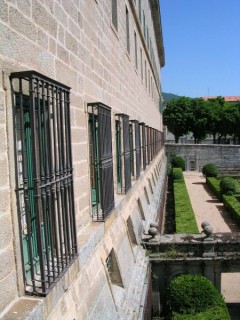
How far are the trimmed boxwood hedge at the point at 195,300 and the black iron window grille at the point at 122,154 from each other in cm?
276

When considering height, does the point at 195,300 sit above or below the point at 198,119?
below

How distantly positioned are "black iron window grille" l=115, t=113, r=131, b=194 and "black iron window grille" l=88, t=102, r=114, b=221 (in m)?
2.04

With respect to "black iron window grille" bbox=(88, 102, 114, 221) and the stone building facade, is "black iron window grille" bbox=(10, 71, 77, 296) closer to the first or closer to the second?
the stone building facade

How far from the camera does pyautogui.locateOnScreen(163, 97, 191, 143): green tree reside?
185 feet

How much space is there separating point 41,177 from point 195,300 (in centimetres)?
689

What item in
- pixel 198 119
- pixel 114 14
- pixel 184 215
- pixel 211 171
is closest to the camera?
pixel 114 14

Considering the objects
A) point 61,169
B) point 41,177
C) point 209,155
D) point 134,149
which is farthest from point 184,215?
point 209,155

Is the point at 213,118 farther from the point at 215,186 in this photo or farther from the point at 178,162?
the point at 215,186

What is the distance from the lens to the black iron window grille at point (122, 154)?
838cm

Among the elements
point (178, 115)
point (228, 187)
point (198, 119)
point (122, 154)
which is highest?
point (178, 115)

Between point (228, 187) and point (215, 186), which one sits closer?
point (228, 187)

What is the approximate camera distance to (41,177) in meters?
3.26

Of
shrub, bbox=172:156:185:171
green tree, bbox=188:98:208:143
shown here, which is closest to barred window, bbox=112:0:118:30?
shrub, bbox=172:156:185:171

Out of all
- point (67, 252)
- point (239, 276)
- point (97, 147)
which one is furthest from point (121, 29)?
point (239, 276)
